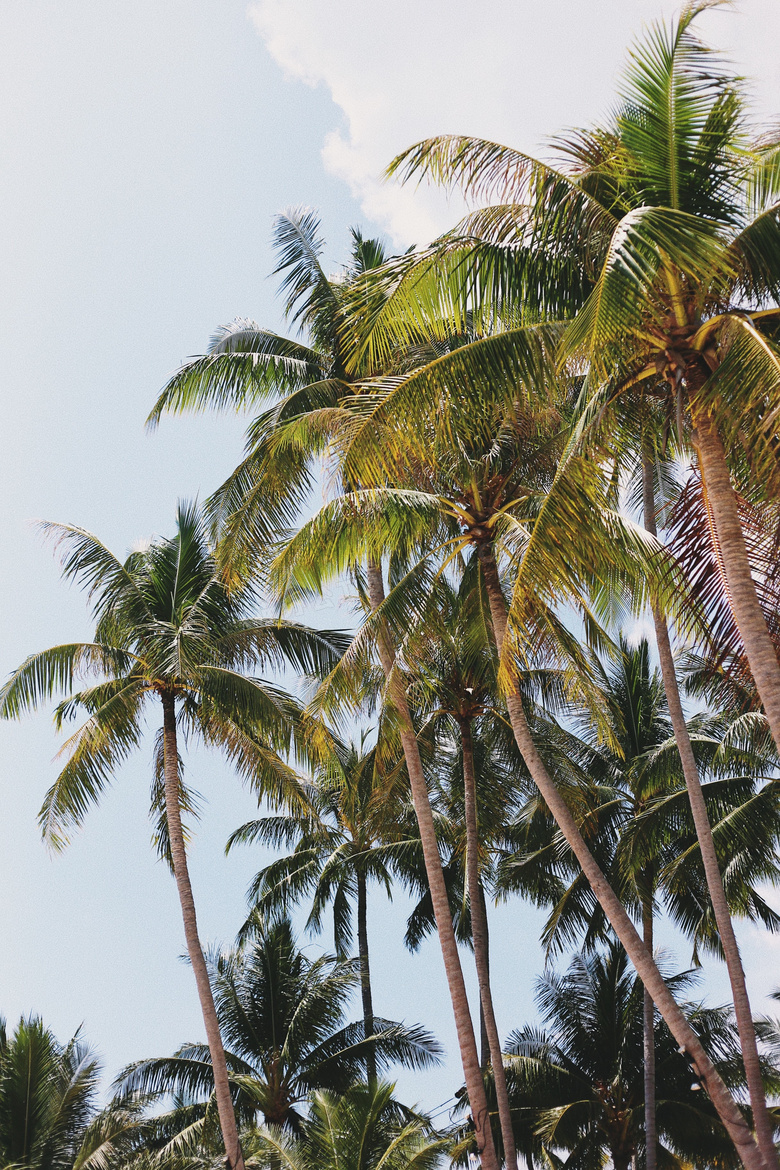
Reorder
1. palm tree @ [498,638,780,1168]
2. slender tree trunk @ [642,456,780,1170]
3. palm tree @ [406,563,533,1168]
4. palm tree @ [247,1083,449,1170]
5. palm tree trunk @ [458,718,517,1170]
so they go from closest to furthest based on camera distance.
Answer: slender tree trunk @ [642,456,780,1170], palm tree @ [247,1083,449,1170], palm tree @ [406,563,533,1168], palm tree trunk @ [458,718,517,1170], palm tree @ [498,638,780,1168]

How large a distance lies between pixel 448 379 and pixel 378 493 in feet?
7.08

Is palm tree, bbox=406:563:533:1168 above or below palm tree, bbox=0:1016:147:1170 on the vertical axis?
above

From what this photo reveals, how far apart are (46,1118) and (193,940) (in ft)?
14.0

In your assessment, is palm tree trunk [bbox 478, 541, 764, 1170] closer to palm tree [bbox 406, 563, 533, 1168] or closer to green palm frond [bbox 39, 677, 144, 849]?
palm tree [bbox 406, 563, 533, 1168]

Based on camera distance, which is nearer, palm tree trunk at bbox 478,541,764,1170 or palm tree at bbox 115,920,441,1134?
palm tree trunk at bbox 478,541,764,1170

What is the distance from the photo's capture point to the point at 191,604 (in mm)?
16156

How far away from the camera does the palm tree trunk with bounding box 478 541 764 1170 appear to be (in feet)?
30.0

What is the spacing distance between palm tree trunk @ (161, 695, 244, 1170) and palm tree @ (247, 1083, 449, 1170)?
2.85 ft

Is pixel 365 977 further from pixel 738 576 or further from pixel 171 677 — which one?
pixel 738 576

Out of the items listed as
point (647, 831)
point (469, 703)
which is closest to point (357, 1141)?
point (647, 831)

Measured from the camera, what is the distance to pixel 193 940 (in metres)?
15.0

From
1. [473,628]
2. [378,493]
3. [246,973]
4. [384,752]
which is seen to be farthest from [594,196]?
[246,973]

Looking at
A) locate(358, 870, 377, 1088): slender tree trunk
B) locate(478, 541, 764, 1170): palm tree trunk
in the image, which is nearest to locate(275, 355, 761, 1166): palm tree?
locate(478, 541, 764, 1170): palm tree trunk

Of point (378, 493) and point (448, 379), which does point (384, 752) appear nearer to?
point (378, 493)
